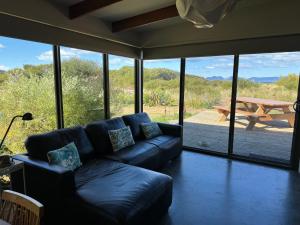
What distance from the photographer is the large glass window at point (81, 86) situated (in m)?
3.36

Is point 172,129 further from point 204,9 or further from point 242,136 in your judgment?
point 204,9

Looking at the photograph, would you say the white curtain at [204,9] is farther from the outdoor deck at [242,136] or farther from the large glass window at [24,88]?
the outdoor deck at [242,136]

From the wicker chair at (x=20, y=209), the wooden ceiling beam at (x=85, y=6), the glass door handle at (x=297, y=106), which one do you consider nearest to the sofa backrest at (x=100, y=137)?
the wooden ceiling beam at (x=85, y=6)

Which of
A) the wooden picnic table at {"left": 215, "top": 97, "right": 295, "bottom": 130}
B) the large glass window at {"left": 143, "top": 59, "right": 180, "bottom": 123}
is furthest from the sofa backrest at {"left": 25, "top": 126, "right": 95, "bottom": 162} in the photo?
the wooden picnic table at {"left": 215, "top": 97, "right": 295, "bottom": 130}

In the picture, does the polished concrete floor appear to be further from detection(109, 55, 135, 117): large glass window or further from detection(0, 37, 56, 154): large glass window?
detection(0, 37, 56, 154): large glass window

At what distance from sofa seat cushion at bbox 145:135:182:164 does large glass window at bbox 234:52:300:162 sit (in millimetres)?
1153

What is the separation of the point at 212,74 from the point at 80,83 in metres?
2.45

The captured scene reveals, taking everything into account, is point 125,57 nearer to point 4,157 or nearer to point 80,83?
point 80,83

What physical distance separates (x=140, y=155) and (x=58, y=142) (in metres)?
1.09

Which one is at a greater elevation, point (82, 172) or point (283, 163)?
point (82, 172)

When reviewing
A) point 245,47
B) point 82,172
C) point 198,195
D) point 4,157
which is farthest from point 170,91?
point 4,157

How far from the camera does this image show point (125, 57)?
14.5ft

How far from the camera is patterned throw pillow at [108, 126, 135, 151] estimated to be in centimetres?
315

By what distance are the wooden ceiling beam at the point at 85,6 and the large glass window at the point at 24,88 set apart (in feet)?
1.94
